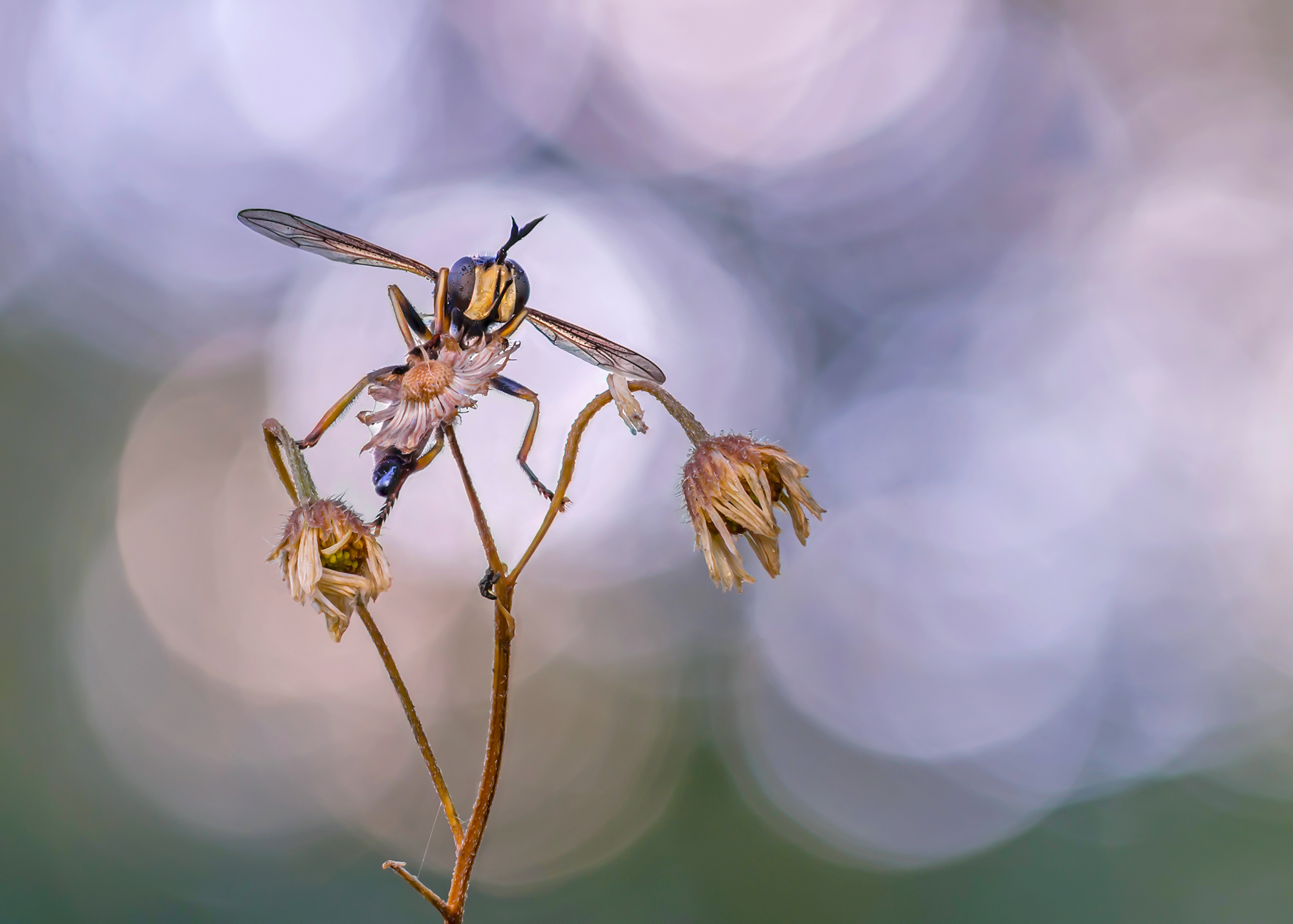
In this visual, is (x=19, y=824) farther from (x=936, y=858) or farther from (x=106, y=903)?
(x=936, y=858)

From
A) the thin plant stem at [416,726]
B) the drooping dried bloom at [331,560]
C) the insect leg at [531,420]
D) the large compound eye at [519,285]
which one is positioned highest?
the large compound eye at [519,285]

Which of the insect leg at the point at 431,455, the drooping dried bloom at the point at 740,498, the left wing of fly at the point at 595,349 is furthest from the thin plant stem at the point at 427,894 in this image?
the left wing of fly at the point at 595,349

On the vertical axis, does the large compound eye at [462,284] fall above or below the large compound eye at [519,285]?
below

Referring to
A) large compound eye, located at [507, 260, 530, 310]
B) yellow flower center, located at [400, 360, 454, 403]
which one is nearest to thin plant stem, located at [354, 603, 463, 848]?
yellow flower center, located at [400, 360, 454, 403]

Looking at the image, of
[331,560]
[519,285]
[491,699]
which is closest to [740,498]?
[519,285]

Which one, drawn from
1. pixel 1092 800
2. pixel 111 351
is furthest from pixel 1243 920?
pixel 111 351

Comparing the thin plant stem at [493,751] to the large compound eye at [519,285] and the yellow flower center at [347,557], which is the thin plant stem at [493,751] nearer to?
the yellow flower center at [347,557]
